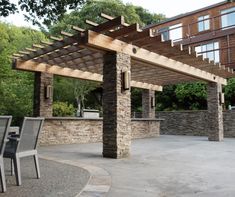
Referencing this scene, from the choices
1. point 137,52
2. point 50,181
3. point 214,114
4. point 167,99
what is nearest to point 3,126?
point 50,181

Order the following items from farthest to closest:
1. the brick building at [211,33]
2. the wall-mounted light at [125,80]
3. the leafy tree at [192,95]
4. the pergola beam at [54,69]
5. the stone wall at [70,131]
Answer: the brick building at [211,33] < the leafy tree at [192,95] < the stone wall at [70,131] < the pergola beam at [54,69] < the wall-mounted light at [125,80]

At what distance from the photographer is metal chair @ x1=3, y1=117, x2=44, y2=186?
3845 millimetres

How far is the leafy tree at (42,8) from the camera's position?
210 inches

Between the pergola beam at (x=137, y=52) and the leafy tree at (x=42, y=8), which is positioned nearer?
the leafy tree at (x=42, y=8)

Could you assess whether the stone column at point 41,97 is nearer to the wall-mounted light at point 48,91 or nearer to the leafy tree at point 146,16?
the wall-mounted light at point 48,91

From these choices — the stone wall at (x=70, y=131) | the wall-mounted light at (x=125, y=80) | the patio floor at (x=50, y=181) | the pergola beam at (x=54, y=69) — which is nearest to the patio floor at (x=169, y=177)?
the patio floor at (x=50, y=181)

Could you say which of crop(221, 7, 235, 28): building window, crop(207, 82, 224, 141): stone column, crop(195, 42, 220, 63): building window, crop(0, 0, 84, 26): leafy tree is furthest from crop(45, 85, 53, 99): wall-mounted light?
crop(221, 7, 235, 28): building window

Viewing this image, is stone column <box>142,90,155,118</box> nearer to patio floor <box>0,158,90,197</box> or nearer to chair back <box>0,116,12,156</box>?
patio floor <box>0,158,90,197</box>

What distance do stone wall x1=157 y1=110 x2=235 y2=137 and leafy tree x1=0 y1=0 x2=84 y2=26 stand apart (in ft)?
38.1

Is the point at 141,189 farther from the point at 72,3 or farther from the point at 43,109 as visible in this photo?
the point at 43,109

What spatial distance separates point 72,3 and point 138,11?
2382 centimetres

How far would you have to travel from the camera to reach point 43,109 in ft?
33.6

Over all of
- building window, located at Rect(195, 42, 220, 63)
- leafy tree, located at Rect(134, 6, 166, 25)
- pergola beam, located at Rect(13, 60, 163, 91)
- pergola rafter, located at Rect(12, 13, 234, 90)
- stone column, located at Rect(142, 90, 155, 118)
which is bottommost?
stone column, located at Rect(142, 90, 155, 118)

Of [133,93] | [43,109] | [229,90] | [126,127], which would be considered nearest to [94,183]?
[126,127]
